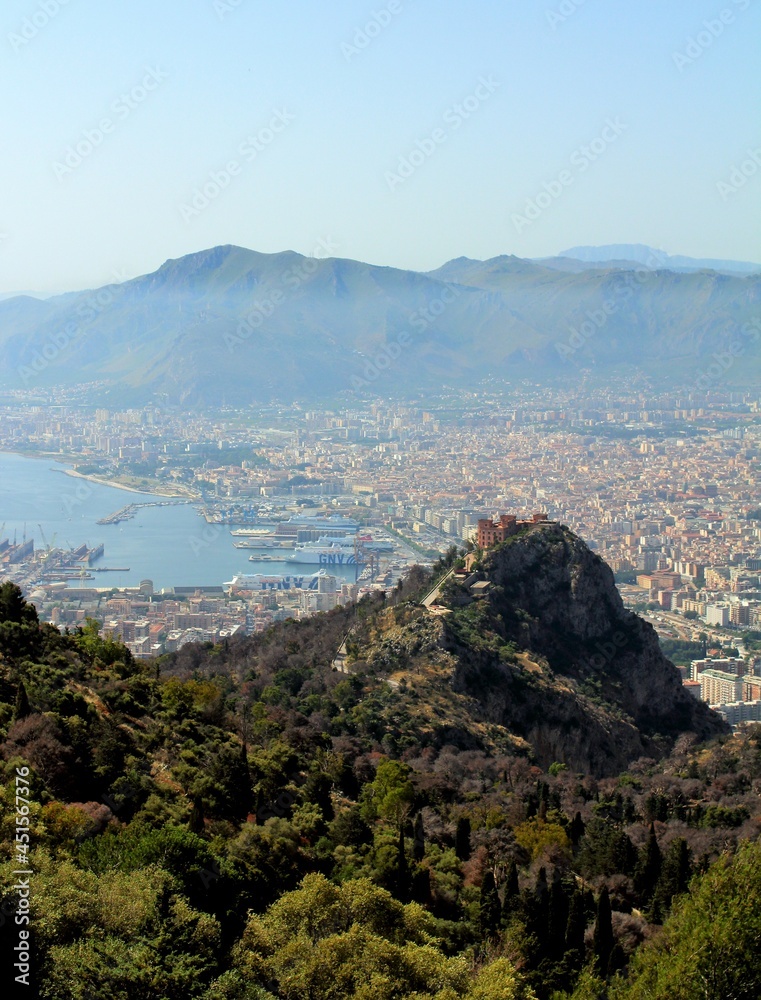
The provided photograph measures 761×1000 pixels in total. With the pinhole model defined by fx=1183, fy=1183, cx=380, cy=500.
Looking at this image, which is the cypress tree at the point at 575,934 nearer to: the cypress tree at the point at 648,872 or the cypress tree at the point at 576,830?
the cypress tree at the point at 648,872

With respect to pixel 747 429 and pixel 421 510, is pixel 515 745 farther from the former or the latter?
pixel 747 429

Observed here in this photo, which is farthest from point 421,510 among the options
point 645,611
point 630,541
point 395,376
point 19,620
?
point 395,376

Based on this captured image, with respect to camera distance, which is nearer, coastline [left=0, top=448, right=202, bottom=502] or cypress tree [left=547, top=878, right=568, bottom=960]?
cypress tree [left=547, top=878, right=568, bottom=960]
